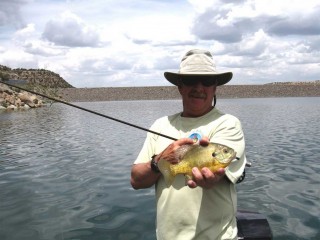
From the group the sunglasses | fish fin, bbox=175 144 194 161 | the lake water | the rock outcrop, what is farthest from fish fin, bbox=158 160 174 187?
the rock outcrop

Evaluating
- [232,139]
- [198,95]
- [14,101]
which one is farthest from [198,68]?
[14,101]

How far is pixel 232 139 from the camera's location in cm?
390

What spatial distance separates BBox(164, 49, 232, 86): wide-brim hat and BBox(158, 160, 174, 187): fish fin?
102cm

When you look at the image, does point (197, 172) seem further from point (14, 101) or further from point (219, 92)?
point (219, 92)

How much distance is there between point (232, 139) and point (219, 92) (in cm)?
15185

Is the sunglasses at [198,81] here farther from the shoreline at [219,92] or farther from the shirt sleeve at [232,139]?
the shoreline at [219,92]

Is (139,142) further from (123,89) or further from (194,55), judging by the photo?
(123,89)

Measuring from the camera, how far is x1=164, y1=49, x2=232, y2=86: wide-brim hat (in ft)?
13.6

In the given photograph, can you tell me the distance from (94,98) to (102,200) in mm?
140628

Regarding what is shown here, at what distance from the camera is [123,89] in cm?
16188

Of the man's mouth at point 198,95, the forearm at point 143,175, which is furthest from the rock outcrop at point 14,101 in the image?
the man's mouth at point 198,95

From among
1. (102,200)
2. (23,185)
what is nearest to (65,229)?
(102,200)

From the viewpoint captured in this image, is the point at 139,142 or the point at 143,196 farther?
the point at 139,142

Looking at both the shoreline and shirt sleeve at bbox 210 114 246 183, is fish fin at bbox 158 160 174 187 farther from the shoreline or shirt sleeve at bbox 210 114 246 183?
the shoreline
